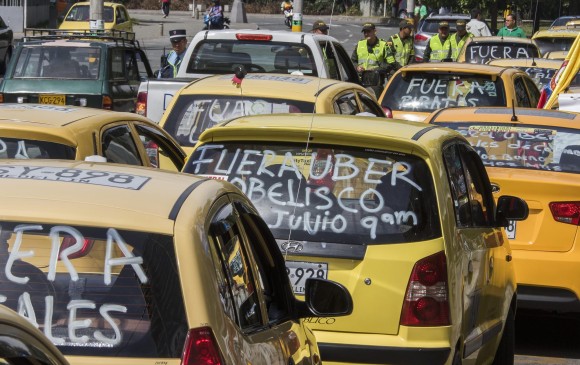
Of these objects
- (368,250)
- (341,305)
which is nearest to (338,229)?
(368,250)

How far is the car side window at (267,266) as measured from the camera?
476cm

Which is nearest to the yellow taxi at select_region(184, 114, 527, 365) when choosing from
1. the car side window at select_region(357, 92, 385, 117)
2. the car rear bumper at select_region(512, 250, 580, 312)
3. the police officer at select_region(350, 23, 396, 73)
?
the car rear bumper at select_region(512, 250, 580, 312)

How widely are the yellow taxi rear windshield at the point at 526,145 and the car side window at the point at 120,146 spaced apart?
244 cm

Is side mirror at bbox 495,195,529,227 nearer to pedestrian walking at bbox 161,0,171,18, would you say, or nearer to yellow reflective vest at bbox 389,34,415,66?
yellow reflective vest at bbox 389,34,415,66

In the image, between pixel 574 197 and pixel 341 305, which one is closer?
pixel 341 305

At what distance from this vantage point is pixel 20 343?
273cm

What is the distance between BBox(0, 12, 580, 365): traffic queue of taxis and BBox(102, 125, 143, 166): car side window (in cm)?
2

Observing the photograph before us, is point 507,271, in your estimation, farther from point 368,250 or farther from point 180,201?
point 180,201

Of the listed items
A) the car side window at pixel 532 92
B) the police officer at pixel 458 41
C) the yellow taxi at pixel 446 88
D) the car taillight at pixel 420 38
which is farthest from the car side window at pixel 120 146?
the car taillight at pixel 420 38

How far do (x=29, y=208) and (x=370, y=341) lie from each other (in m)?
2.64

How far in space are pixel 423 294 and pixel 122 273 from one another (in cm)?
257

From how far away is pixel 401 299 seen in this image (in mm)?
6180

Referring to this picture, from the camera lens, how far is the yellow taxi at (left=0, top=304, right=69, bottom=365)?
105 inches

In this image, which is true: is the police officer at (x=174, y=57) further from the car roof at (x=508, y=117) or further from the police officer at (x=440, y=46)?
the car roof at (x=508, y=117)
